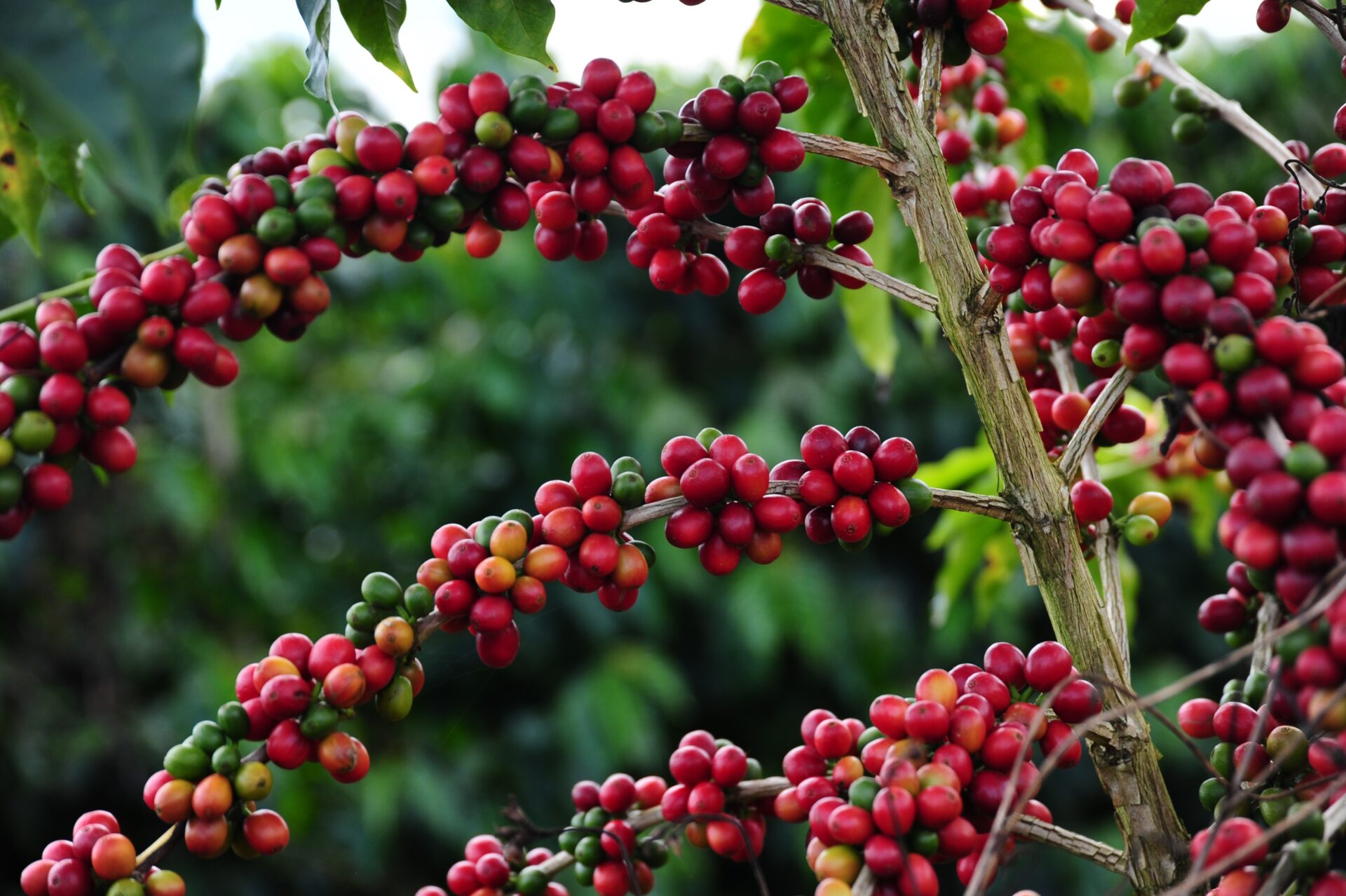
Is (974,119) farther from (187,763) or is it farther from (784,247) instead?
(187,763)

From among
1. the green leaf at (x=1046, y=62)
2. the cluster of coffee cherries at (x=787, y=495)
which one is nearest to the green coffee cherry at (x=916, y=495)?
the cluster of coffee cherries at (x=787, y=495)

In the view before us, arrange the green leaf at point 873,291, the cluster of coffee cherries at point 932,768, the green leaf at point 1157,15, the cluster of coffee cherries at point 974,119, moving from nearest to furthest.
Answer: the cluster of coffee cherries at point 932,768
the green leaf at point 1157,15
the cluster of coffee cherries at point 974,119
the green leaf at point 873,291

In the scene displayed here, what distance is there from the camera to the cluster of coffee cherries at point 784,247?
65 cm

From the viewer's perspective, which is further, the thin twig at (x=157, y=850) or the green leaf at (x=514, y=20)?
the green leaf at (x=514, y=20)

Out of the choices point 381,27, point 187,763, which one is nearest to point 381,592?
point 187,763

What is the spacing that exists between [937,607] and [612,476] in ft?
2.29

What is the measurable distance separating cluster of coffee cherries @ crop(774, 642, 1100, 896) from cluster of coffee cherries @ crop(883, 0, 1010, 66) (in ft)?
1.14

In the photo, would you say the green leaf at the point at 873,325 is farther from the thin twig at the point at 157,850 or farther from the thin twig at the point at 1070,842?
the thin twig at the point at 157,850

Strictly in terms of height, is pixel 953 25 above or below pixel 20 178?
above

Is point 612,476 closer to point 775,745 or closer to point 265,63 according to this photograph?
point 775,745

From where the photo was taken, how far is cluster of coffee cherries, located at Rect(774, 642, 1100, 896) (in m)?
0.53

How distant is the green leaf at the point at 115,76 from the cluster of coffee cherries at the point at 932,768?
408 millimetres

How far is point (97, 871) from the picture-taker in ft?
1.80

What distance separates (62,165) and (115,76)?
40cm
